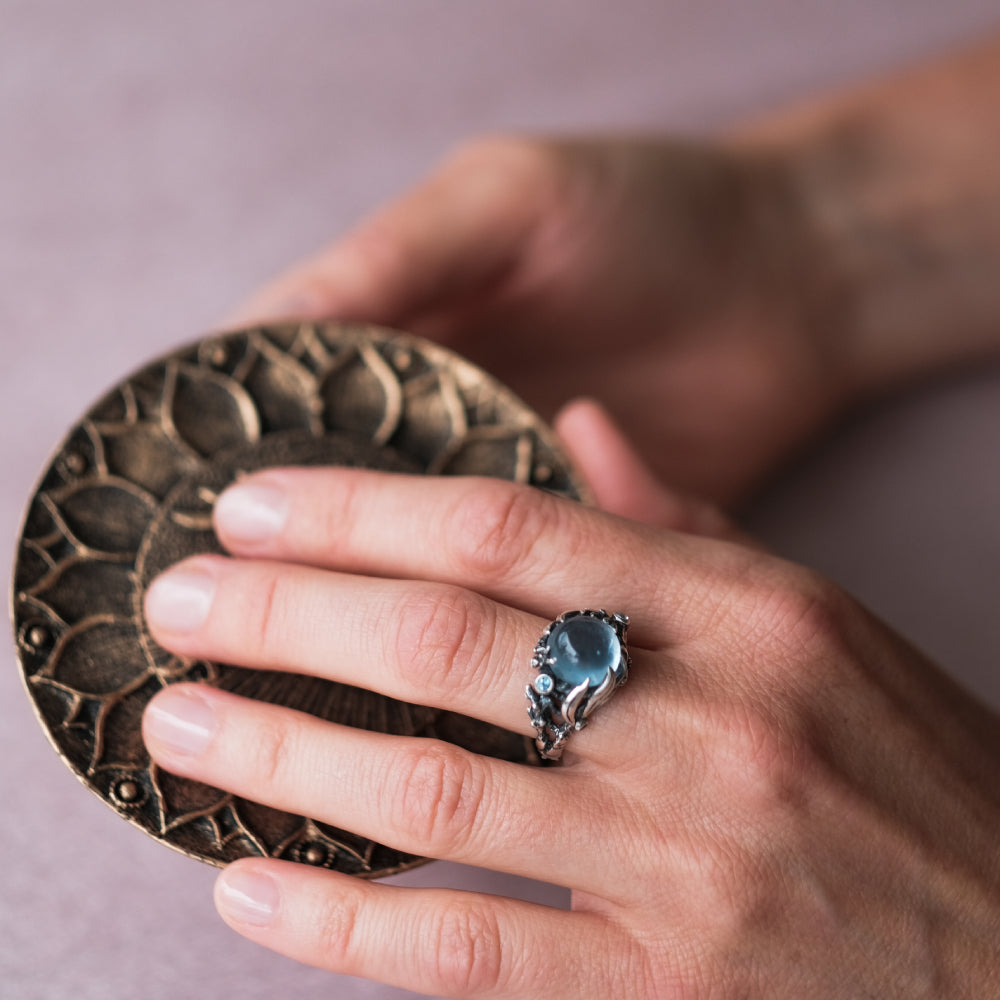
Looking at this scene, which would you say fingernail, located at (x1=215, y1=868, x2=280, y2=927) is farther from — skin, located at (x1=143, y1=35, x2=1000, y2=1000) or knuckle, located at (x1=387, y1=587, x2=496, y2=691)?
knuckle, located at (x1=387, y1=587, x2=496, y2=691)

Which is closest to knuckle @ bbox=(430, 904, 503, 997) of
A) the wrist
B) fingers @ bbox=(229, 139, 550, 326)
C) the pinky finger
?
the pinky finger

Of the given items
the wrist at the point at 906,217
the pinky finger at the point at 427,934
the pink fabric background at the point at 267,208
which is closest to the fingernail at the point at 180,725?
the pinky finger at the point at 427,934

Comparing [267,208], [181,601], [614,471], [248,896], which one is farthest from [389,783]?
[267,208]

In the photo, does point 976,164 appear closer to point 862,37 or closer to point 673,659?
point 862,37

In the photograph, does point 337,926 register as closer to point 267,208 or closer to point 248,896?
point 248,896

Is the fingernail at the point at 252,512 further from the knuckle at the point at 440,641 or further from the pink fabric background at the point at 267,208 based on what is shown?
the pink fabric background at the point at 267,208

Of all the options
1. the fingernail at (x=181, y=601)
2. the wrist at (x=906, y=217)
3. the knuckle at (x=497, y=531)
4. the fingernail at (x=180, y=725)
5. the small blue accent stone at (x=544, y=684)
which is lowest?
the fingernail at (x=180, y=725)
